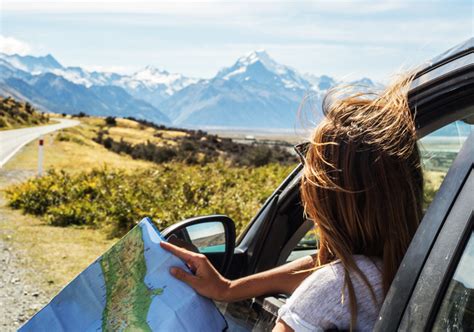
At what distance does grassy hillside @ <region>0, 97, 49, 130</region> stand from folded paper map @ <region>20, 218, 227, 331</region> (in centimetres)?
5175

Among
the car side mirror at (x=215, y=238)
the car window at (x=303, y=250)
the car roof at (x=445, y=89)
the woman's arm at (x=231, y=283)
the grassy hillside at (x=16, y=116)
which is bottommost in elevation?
the grassy hillside at (x=16, y=116)

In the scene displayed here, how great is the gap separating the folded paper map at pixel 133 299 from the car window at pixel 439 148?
29.8 inches

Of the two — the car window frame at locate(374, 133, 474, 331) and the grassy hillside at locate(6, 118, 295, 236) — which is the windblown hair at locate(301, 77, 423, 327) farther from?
the grassy hillside at locate(6, 118, 295, 236)

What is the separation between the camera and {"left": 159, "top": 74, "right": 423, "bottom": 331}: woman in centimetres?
142

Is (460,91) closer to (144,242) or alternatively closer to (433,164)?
(433,164)

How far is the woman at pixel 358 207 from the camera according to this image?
55.8 inches

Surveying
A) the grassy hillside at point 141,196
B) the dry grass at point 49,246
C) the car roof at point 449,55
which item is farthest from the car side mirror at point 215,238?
the grassy hillside at point 141,196

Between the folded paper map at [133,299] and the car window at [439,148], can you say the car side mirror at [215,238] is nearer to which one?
the folded paper map at [133,299]

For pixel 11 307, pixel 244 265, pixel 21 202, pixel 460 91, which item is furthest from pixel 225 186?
pixel 460 91

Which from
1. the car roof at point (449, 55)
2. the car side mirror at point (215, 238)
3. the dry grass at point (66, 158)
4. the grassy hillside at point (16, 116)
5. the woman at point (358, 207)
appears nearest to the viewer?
the woman at point (358, 207)

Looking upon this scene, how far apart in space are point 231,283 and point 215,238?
55 cm

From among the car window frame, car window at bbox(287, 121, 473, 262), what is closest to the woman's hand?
car window at bbox(287, 121, 473, 262)

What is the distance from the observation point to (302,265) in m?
1.83

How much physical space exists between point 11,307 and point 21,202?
655 centimetres
